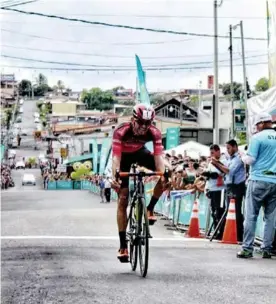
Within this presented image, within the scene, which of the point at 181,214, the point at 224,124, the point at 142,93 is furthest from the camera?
the point at 224,124

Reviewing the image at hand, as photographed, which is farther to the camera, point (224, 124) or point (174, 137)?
point (224, 124)

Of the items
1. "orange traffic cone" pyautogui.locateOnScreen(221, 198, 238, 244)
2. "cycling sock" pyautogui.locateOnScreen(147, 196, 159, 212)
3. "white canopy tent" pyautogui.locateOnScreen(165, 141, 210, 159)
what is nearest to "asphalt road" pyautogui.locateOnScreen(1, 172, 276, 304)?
"orange traffic cone" pyautogui.locateOnScreen(221, 198, 238, 244)

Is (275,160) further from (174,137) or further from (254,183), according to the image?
(174,137)

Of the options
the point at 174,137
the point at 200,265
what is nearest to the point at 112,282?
the point at 200,265

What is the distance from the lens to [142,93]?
34.8 metres

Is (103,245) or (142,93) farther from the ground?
(142,93)

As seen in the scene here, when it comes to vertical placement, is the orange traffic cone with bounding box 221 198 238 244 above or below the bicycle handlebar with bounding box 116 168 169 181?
→ below

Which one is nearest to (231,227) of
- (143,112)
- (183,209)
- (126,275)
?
(126,275)

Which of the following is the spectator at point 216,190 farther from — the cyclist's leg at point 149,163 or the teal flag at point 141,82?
the teal flag at point 141,82

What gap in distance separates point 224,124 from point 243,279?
8222cm

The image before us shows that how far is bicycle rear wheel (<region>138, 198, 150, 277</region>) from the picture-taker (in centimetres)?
875

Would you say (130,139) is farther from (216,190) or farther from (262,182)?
(216,190)

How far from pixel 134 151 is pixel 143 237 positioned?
3.44ft

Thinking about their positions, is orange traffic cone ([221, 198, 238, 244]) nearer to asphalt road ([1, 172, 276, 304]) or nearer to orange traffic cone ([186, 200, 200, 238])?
asphalt road ([1, 172, 276, 304])
